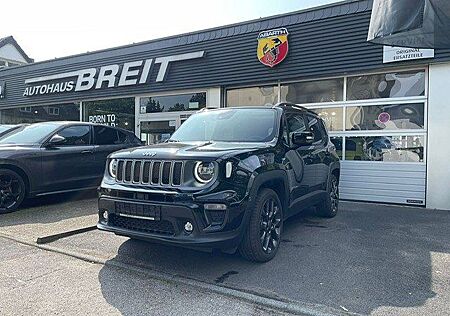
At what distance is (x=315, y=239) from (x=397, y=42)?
3.01m

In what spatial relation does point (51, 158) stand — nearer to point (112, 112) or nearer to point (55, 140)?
point (55, 140)

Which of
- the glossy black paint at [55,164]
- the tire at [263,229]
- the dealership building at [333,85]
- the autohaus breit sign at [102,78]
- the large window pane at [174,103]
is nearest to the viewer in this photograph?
the tire at [263,229]

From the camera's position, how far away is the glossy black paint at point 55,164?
6594 mm

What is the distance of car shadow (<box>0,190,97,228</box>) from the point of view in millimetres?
6082

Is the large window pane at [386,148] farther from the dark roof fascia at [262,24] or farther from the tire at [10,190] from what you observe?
the tire at [10,190]

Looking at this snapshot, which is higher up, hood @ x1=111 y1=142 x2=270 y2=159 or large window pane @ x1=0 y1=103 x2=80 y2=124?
large window pane @ x1=0 y1=103 x2=80 y2=124

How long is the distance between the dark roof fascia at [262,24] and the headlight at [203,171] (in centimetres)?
664

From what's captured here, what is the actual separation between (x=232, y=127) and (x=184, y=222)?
1.83 metres

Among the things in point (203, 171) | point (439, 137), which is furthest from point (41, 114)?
point (439, 137)

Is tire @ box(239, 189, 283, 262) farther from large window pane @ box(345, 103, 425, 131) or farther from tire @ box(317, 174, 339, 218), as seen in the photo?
large window pane @ box(345, 103, 425, 131)

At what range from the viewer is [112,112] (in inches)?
527

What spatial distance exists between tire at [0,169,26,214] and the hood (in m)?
3.34

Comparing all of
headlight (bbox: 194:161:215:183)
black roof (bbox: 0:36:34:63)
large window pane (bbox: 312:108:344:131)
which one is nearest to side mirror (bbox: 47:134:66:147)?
headlight (bbox: 194:161:215:183)

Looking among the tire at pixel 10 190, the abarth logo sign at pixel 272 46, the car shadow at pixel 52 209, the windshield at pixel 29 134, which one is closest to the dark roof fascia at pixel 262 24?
the abarth logo sign at pixel 272 46
